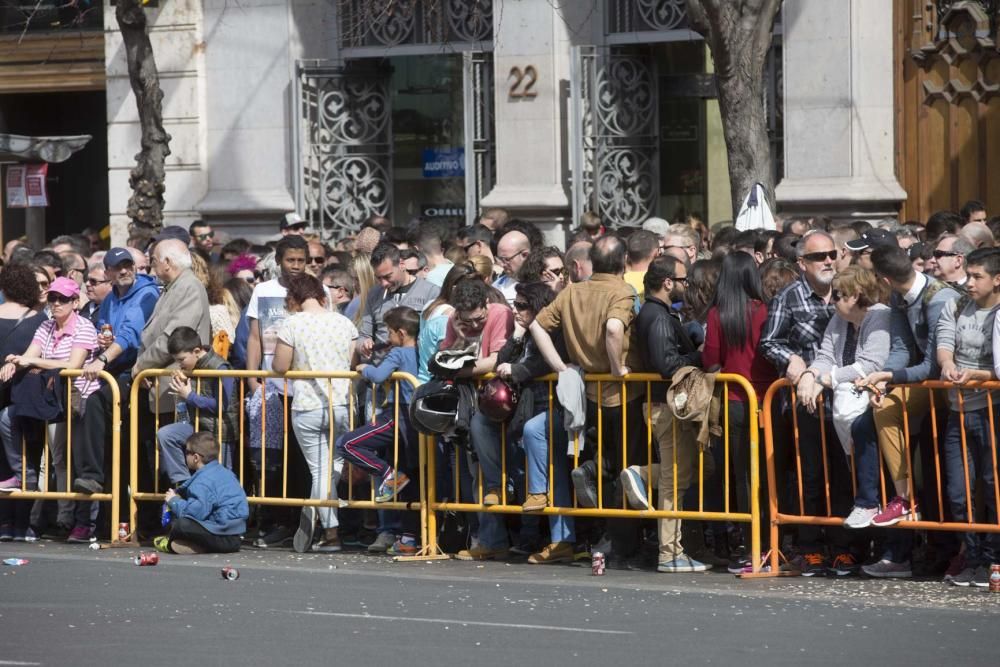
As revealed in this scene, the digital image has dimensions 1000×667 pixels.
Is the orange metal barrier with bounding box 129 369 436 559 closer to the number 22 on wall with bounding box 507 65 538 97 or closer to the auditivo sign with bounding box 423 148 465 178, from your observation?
the number 22 on wall with bounding box 507 65 538 97

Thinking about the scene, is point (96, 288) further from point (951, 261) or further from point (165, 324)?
point (951, 261)

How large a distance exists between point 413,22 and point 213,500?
10.7 meters

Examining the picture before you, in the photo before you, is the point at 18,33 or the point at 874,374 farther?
the point at 18,33

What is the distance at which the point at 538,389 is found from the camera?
37.3 ft

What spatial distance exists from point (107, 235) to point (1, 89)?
230 cm

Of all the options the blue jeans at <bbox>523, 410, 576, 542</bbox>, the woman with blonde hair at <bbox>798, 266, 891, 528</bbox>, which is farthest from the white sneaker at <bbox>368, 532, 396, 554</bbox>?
the woman with blonde hair at <bbox>798, 266, 891, 528</bbox>

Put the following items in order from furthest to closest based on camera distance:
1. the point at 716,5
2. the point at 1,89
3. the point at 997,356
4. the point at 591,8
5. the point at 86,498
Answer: the point at 1,89 < the point at 591,8 < the point at 716,5 < the point at 86,498 < the point at 997,356

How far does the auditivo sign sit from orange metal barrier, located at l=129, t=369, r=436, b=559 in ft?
31.4

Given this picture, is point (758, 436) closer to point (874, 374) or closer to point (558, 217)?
point (874, 374)

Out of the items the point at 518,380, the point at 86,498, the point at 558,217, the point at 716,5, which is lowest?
the point at 86,498

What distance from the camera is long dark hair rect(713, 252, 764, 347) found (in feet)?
35.1

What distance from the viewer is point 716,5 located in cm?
1509

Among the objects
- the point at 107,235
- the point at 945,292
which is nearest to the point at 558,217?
the point at 107,235

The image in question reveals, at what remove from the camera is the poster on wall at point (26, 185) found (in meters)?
20.5
